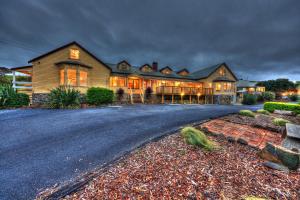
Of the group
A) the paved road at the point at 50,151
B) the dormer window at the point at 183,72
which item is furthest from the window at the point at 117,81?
the paved road at the point at 50,151

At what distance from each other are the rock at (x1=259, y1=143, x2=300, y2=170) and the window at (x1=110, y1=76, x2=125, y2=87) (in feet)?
59.3

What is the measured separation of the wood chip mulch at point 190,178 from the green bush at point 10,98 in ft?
44.3

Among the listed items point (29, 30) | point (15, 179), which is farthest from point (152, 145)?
point (29, 30)

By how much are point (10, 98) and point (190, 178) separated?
1498 cm

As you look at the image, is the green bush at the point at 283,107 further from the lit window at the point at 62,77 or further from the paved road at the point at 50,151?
the lit window at the point at 62,77

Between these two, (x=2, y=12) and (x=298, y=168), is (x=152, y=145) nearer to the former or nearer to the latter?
(x=298, y=168)

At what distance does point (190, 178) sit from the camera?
2.21 metres

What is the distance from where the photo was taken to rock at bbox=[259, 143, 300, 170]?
2658 mm

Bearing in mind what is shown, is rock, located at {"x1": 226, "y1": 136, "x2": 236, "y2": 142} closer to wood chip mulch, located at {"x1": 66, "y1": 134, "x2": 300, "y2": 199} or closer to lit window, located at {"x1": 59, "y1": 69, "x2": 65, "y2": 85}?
wood chip mulch, located at {"x1": 66, "y1": 134, "x2": 300, "y2": 199}

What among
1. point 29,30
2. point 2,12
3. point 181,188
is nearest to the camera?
point 181,188

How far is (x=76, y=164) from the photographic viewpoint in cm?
280

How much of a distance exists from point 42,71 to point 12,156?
585 inches

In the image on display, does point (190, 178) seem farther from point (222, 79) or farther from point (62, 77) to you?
point (222, 79)

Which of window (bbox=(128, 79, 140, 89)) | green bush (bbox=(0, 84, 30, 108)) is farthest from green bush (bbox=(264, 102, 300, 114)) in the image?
green bush (bbox=(0, 84, 30, 108))
